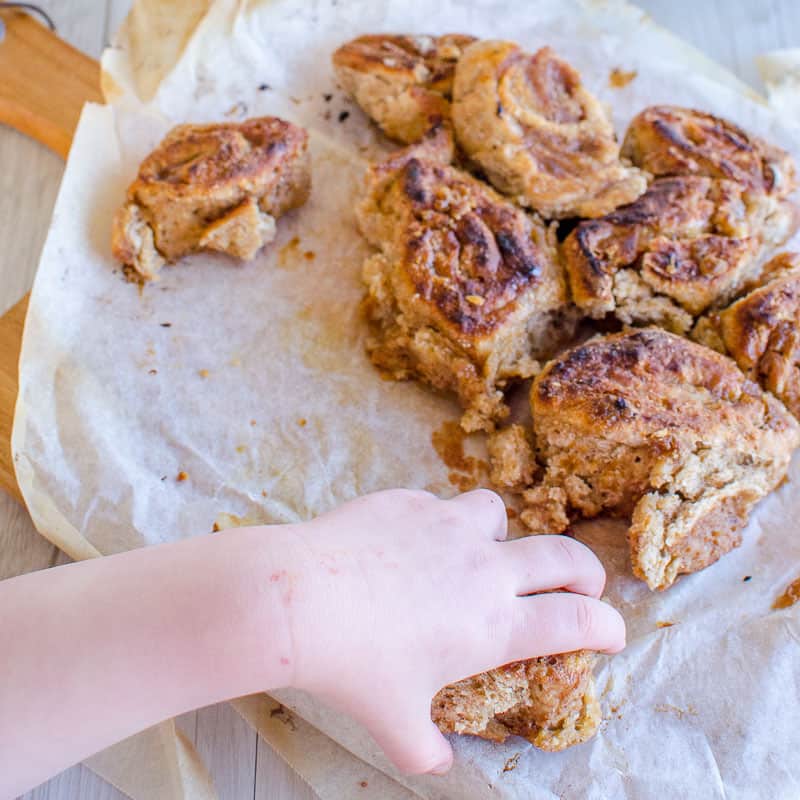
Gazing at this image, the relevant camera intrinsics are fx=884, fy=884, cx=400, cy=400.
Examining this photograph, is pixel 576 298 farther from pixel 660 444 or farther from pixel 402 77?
pixel 402 77

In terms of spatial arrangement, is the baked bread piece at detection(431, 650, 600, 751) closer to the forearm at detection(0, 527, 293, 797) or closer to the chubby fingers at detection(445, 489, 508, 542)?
the chubby fingers at detection(445, 489, 508, 542)


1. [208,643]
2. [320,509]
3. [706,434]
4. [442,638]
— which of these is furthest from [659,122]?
[208,643]

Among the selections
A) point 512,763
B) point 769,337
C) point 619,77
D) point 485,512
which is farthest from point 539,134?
point 512,763

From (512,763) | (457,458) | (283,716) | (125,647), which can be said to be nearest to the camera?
(125,647)

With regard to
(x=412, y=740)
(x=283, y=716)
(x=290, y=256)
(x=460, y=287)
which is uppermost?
(x=460, y=287)

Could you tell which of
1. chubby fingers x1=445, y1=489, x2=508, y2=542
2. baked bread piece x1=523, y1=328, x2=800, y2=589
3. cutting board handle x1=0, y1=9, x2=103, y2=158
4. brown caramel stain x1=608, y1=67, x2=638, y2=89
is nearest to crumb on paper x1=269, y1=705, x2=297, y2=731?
chubby fingers x1=445, y1=489, x2=508, y2=542

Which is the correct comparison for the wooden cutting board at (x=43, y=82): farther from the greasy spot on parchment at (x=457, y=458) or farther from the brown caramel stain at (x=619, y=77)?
the brown caramel stain at (x=619, y=77)
